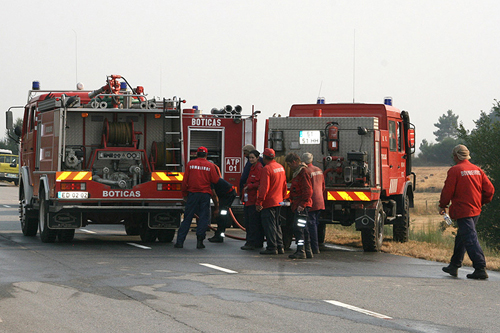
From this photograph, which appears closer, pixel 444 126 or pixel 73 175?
pixel 73 175

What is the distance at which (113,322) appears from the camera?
760 centimetres

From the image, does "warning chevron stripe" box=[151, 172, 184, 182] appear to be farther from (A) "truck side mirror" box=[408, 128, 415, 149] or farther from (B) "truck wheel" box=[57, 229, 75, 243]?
(A) "truck side mirror" box=[408, 128, 415, 149]

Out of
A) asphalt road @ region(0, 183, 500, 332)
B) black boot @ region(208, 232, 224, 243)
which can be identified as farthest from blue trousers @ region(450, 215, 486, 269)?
black boot @ region(208, 232, 224, 243)

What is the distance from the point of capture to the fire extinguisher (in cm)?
1490

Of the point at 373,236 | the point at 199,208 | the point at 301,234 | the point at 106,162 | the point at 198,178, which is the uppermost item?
the point at 106,162

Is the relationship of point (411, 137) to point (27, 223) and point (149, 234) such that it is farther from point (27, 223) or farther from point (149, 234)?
point (27, 223)

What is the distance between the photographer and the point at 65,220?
14.7m

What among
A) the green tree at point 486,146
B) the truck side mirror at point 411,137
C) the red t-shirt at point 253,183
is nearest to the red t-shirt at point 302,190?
the red t-shirt at point 253,183

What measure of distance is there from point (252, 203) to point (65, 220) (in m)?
3.42

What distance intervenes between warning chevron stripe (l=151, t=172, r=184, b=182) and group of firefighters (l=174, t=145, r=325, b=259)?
60 cm

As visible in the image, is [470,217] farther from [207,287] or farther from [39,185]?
[39,185]

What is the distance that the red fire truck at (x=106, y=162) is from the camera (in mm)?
14711

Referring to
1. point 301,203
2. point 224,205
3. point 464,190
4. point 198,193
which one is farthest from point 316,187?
point 464,190

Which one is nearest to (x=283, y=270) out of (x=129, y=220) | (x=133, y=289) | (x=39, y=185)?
(x=133, y=289)
